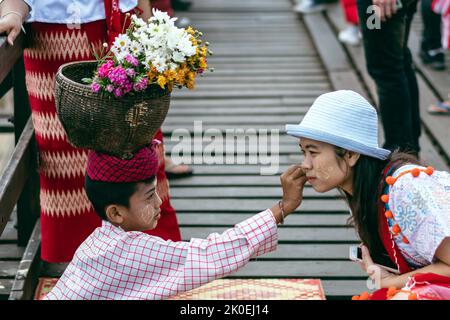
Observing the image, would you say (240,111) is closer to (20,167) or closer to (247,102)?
(247,102)

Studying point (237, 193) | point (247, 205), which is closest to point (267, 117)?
point (237, 193)

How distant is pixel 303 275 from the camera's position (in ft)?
11.0

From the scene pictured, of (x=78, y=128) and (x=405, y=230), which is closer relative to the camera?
(x=405, y=230)

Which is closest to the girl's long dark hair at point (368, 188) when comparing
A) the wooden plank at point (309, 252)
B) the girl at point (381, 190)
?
the girl at point (381, 190)

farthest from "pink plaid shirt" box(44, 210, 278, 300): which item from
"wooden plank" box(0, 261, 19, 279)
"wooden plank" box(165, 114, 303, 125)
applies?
"wooden plank" box(165, 114, 303, 125)

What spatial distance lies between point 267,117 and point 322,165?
8.67 ft

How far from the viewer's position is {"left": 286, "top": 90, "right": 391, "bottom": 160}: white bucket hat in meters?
2.46

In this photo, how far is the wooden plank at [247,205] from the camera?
3945mm

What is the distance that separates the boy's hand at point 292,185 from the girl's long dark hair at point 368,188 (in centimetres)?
13

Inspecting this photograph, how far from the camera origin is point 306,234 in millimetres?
3693

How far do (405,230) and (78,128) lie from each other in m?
1.06

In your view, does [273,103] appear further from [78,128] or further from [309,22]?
[78,128]

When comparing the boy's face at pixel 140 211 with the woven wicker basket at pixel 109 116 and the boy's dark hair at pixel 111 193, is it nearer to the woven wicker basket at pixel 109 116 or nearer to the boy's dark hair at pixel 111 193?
the boy's dark hair at pixel 111 193

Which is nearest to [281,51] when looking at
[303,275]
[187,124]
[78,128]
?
[187,124]
